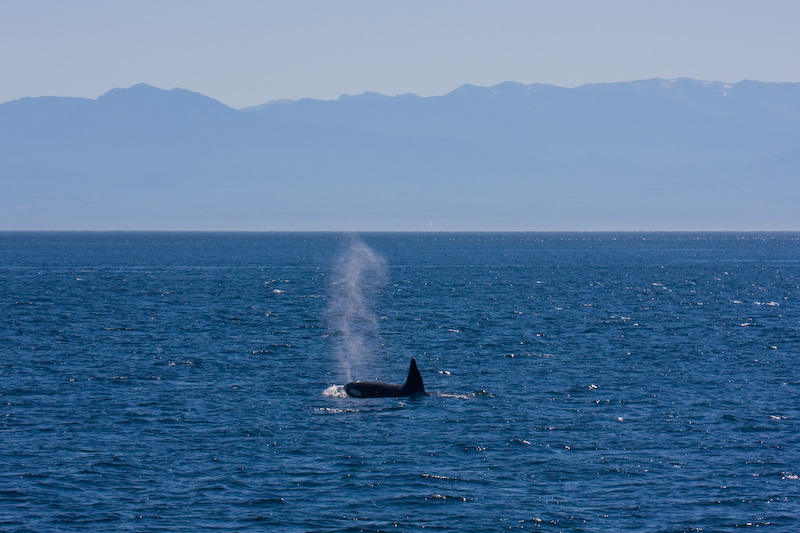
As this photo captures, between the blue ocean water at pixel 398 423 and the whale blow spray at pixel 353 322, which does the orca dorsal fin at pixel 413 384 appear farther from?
the whale blow spray at pixel 353 322

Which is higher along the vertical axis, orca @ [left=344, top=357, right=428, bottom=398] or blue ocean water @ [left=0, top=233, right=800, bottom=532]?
orca @ [left=344, top=357, right=428, bottom=398]

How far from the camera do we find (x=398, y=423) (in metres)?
40.7

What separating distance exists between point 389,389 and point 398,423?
6.20 m

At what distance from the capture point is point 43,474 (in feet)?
108

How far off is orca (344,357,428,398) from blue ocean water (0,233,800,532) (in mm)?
773

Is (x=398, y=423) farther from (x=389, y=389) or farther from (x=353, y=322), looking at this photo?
(x=353, y=322)

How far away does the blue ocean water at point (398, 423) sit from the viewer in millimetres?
29625

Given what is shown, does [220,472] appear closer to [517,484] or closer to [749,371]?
[517,484]

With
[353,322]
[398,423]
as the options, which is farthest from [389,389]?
[353,322]

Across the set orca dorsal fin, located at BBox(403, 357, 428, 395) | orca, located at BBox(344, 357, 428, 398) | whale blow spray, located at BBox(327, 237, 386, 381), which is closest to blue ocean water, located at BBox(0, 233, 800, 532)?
whale blow spray, located at BBox(327, 237, 386, 381)

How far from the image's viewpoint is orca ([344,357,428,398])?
153ft

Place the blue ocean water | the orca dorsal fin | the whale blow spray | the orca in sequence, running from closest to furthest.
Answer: the blue ocean water → the orca → the orca dorsal fin → the whale blow spray

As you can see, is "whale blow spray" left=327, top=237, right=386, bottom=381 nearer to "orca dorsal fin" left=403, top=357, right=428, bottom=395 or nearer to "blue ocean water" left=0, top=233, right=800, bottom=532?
"blue ocean water" left=0, top=233, right=800, bottom=532

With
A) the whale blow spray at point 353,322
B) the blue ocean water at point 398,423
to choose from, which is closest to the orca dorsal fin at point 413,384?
the blue ocean water at point 398,423
